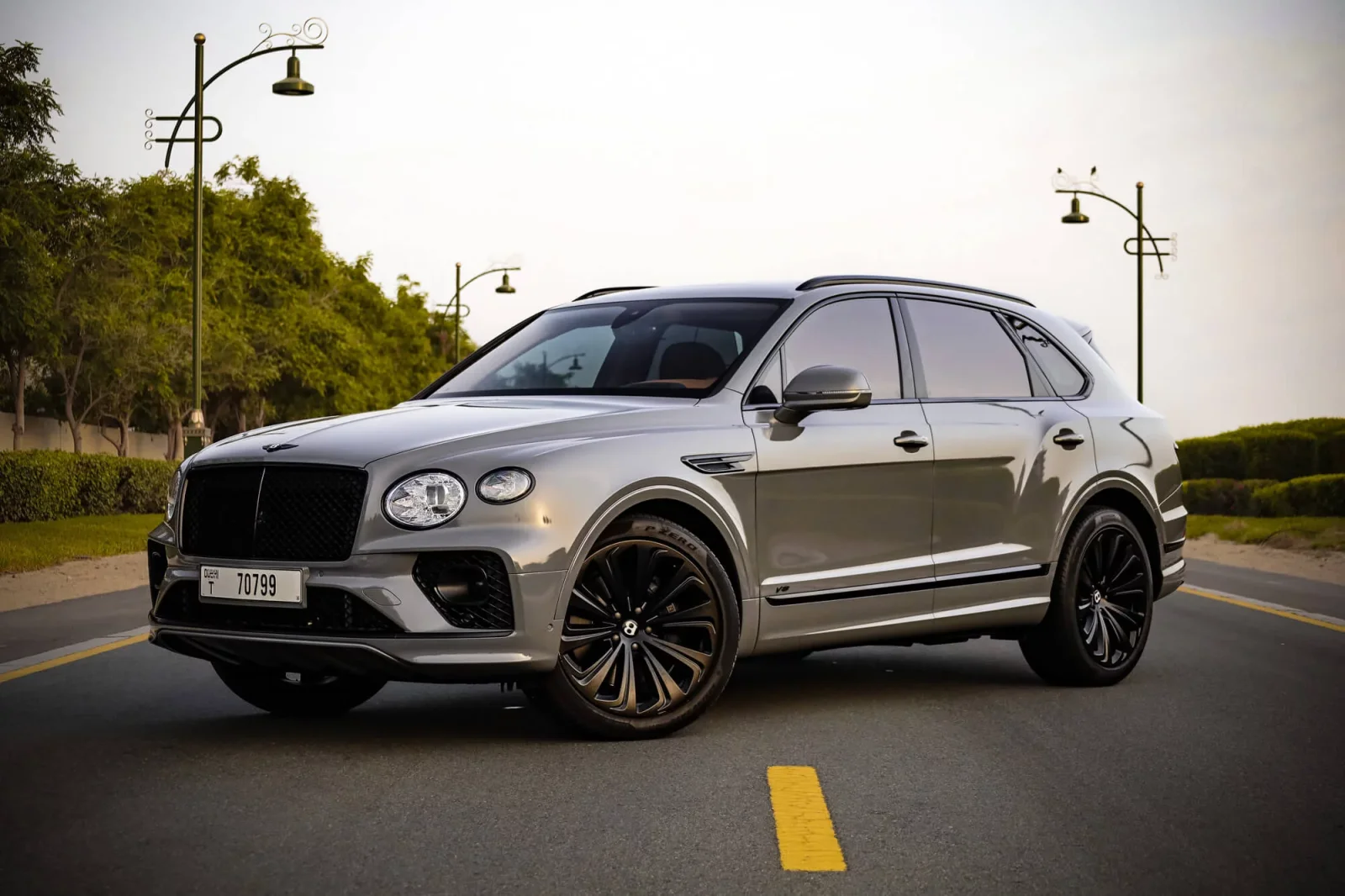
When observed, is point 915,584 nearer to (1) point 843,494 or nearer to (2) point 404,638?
(1) point 843,494

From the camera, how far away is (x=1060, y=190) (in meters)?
35.3

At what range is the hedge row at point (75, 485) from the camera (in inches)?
984

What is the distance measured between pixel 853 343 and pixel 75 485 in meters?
21.6

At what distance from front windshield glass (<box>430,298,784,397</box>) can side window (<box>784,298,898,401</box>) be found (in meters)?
0.18

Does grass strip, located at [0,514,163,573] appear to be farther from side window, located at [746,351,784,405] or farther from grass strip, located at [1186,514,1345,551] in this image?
grass strip, located at [1186,514,1345,551]

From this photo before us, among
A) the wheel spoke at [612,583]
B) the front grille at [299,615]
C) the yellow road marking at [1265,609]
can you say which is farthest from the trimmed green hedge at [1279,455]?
the front grille at [299,615]

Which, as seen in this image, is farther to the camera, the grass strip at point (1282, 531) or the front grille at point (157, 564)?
the grass strip at point (1282, 531)

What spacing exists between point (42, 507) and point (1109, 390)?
19.8 m

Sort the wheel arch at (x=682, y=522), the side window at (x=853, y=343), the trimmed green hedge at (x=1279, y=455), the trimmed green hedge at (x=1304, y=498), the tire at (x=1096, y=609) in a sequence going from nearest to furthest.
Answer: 1. the wheel arch at (x=682, y=522)
2. the side window at (x=853, y=343)
3. the tire at (x=1096, y=609)
4. the trimmed green hedge at (x=1304, y=498)
5. the trimmed green hedge at (x=1279, y=455)

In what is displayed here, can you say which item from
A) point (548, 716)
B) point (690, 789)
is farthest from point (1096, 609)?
point (690, 789)

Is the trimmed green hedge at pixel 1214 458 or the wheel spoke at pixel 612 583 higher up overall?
the wheel spoke at pixel 612 583

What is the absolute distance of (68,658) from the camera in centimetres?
992

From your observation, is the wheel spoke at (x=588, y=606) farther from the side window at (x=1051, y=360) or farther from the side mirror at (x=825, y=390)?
the side window at (x=1051, y=360)

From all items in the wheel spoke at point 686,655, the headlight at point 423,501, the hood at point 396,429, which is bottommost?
the wheel spoke at point 686,655
